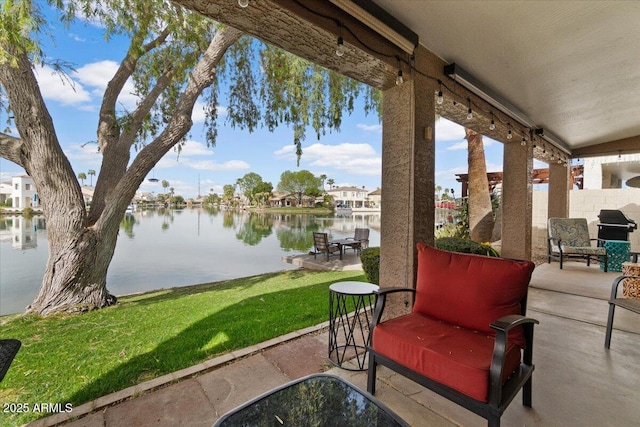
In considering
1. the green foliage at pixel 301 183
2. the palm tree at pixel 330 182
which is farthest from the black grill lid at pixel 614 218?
the palm tree at pixel 330 182

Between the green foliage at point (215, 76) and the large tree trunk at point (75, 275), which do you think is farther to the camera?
the large tree trunk at point (75, 275)

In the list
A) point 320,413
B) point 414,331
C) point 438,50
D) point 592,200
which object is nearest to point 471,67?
point 438,50

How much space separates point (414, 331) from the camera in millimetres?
1726

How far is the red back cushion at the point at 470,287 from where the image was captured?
170 centimetres

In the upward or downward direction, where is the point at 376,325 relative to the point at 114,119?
downward

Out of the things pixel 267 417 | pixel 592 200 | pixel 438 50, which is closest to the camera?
pixel 267 417

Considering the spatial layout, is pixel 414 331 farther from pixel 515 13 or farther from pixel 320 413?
pixel 515 13

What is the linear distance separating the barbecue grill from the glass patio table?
7128 millimetres

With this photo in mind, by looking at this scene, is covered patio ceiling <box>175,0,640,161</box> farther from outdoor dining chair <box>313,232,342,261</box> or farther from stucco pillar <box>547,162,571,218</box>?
outdoor dining chair <box>313,232,342,261</box>

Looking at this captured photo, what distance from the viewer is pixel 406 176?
2.63 metres

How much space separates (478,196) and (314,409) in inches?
293

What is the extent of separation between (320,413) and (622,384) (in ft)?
7.22

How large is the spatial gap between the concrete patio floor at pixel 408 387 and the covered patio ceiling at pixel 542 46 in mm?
2678

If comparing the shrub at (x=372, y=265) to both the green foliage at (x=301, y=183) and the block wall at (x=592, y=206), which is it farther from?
the green foliage at (x=301, y=183)
